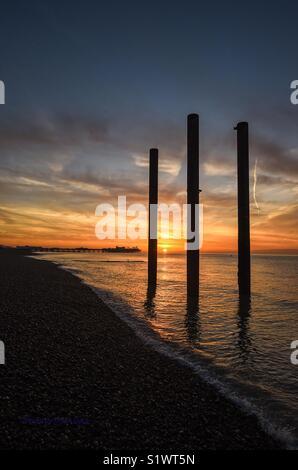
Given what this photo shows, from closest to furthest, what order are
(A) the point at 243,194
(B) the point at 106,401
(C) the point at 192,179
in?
(B) the point at 106,401 → (C) the point at 192,179 → (A) the point at 243,194

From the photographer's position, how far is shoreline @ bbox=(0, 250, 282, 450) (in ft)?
10.8

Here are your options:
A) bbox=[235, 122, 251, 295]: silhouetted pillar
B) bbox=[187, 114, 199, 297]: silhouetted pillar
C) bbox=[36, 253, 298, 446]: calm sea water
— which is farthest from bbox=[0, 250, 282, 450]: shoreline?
bbox=[235, 122, 251, 295]: silhouetted pillar

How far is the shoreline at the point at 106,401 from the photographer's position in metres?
3.28

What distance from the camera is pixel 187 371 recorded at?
5.56 meters

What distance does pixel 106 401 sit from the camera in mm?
4078

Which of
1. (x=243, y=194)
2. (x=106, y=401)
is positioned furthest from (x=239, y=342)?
(x=243, y=194)

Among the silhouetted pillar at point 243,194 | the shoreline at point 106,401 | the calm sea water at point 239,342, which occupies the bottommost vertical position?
the calm sea water at point 239,342

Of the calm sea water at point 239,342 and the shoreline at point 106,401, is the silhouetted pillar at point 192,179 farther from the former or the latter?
the shoreline at point 106,401

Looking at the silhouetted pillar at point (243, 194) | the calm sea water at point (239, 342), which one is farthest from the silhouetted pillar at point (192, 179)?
the silhouetted pillar at point (243, 194)

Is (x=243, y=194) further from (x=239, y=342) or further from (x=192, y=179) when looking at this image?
(x=239, y=342)

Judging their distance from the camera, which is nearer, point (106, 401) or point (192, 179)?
point (106, 401)

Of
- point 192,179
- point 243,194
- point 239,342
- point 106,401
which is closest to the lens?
point 106,401

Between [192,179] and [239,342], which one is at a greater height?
[192,179]
